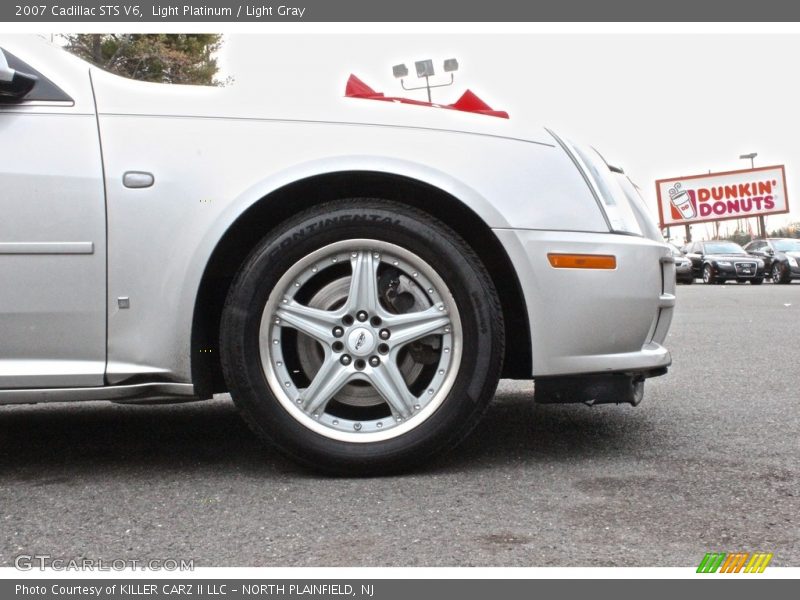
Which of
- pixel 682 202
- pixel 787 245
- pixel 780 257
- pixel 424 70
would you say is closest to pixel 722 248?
pixel 787 245

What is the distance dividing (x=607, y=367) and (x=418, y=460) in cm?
65

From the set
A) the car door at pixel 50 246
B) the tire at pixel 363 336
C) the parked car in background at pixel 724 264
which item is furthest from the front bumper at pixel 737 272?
the car door at pixel 50 246

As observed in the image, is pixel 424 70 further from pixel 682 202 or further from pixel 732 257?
pixel 682 202

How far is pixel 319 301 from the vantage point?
9.23 feet

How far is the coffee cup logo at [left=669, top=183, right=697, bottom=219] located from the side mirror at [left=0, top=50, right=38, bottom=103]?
4698cm

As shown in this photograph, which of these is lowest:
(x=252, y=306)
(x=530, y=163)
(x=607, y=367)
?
(x=607, y=367)

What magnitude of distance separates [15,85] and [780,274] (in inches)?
1038

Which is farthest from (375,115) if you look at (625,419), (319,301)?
(625,419)

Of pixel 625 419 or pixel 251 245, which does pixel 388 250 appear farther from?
pixel 625 419

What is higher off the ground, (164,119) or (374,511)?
(164,119)

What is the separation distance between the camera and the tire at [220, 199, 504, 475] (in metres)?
2.70

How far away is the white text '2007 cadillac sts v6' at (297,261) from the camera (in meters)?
2.65

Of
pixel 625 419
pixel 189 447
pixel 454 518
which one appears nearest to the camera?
pixel 454 518

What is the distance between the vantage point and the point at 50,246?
261cm
